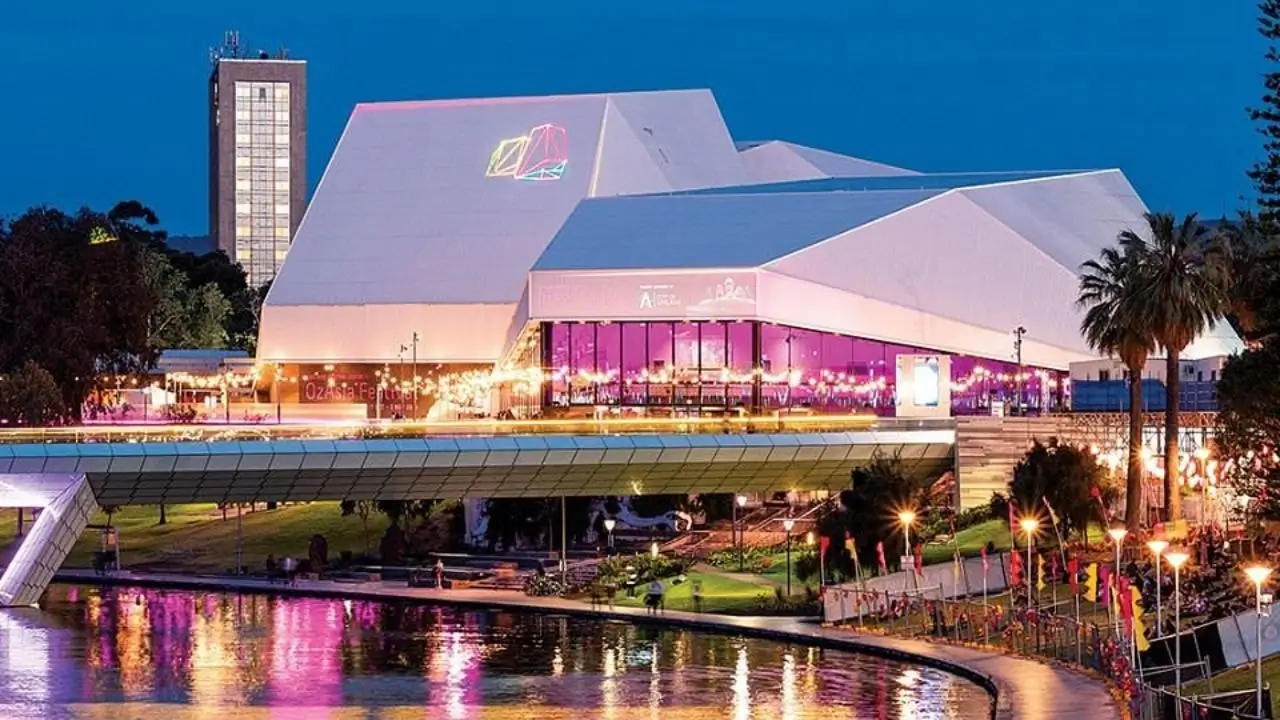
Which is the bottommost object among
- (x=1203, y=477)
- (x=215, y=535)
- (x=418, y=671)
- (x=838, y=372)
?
(x=418, y=671)

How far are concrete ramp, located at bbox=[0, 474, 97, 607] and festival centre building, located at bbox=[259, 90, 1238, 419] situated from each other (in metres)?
42.1

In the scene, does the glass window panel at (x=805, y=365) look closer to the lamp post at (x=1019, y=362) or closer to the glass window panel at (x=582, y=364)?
the lamp post at (x=1019, y=362)

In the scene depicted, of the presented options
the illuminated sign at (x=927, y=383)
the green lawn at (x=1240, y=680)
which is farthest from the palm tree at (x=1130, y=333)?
the green lawn at (x=1240, y=680)

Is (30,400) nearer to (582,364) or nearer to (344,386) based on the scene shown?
(582,364)

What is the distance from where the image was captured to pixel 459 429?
8556 cm

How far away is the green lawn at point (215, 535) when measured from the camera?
319 feet

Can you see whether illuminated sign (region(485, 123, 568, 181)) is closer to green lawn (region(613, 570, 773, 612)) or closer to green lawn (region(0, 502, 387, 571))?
green lawn (region(0, 502, 387, 571))

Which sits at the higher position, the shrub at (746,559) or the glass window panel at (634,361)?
the glass window panel at (634,361)

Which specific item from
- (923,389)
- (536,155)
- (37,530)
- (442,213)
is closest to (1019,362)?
(923,389)

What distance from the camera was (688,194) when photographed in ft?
440

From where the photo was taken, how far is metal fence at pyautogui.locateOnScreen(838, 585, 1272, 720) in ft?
141

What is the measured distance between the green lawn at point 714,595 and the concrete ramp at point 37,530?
1740cm

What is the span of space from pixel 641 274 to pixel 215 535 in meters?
28.6

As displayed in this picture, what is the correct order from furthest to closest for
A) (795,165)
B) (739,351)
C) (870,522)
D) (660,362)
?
(795,165)
(660,362)
(739,351)
(870,522)
